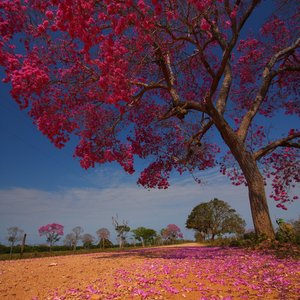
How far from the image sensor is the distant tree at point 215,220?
4659cm

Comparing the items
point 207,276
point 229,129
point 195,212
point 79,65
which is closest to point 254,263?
point 207,276

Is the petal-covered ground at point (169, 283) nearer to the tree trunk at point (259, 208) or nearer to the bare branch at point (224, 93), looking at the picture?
the tree trunk at point (259, 208)

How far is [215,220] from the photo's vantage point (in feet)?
155

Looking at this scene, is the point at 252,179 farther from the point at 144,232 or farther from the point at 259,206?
the point at 144,232

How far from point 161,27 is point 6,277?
8.05 metres

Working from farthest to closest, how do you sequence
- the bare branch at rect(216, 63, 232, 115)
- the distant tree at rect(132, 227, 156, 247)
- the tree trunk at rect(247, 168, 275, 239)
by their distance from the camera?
the distant tree at rect(132, 227, 156, 247)
the bare branch at rect(216, 63, 232, 115)
the tree trunk at rect(247, 168, 275, 239)

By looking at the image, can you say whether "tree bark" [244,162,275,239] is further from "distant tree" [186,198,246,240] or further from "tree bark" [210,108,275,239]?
"distant tree" [186,198,246,240]

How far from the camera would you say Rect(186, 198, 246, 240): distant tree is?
46594 mm

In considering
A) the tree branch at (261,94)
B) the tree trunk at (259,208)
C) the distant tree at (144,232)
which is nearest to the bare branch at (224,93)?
the tree branch at (261,94)

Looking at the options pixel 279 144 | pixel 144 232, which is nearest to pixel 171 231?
pixel 144 232

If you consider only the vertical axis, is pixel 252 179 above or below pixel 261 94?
below

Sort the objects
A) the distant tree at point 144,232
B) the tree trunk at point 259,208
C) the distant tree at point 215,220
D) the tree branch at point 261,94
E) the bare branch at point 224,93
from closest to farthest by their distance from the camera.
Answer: the tree trunk at point 259,208
the bare branch at point 224,93
the tree branch at point 261,94
the distant tree at point 215,220
the distant tree at point 144,232

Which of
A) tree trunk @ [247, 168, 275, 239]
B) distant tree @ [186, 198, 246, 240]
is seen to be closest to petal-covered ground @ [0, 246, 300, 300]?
tree trunk @ [247, 168, 275, 239]

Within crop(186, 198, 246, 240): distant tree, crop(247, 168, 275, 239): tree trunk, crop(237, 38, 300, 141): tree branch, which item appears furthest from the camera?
crop(186, 198, 246, 240): distant tree
